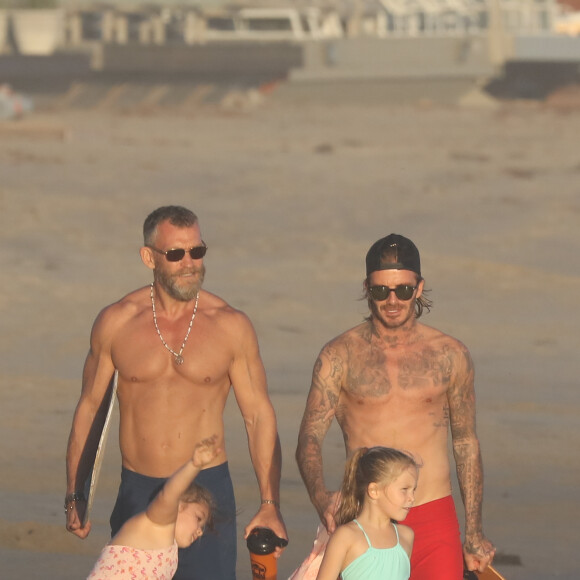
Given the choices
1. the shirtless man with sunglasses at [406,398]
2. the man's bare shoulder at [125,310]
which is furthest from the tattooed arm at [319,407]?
the man's bare shoulder at [125,310]

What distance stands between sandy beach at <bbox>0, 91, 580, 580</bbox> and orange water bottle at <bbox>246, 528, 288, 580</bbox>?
7.80 ft

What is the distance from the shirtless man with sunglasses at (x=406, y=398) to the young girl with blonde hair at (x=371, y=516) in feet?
1.96

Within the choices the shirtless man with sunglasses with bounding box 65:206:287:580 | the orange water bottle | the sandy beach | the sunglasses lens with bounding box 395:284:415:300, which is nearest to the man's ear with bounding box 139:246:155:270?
the shirtless man with sunglasses with bounding box 65:206:287:580

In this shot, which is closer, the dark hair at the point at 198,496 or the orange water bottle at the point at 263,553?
the dark hair at the point at 198,496

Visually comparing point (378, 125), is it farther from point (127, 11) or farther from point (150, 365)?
point (150, 365)

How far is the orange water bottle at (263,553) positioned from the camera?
537 cm

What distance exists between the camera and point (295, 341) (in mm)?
14383

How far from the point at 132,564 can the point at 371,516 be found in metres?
0.82

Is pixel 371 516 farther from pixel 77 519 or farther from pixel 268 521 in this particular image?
pixel 77 519

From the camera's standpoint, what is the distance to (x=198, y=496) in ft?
17.1

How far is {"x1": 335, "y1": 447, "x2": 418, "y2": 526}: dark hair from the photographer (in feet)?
16.0

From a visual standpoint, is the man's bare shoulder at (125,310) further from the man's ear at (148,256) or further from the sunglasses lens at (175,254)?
the sunglasses lens at (175,254)

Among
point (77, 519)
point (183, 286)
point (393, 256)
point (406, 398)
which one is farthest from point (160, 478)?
point (393, 256)

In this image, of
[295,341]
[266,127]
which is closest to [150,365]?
[295,341]
